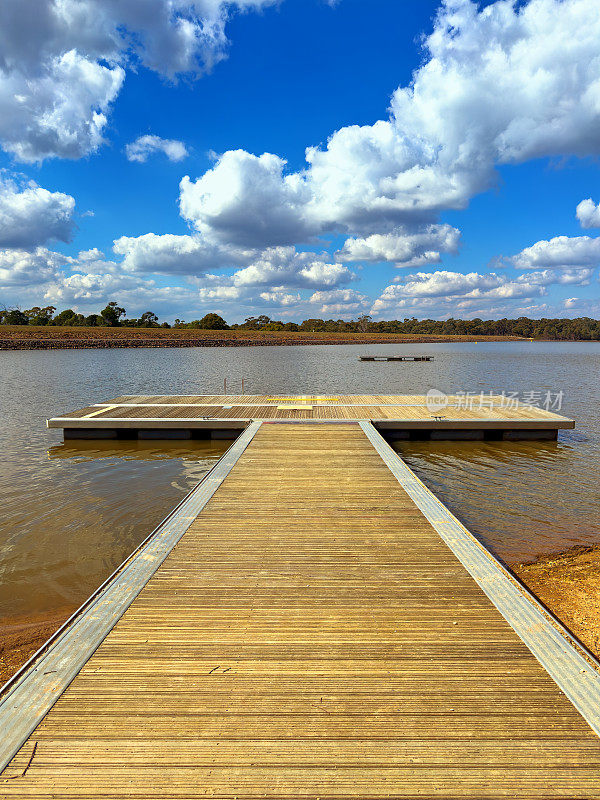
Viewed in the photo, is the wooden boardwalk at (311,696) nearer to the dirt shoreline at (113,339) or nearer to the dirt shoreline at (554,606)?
the dirt shoreline at (554,606)

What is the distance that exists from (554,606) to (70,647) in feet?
16.7

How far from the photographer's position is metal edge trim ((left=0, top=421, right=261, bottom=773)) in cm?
271

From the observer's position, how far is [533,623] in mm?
3621

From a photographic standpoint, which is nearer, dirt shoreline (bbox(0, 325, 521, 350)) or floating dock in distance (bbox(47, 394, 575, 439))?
floating dock in distance (bbox(47, 394, 575, 439))

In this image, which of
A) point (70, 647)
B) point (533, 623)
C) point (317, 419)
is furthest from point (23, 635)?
point (317, 419)

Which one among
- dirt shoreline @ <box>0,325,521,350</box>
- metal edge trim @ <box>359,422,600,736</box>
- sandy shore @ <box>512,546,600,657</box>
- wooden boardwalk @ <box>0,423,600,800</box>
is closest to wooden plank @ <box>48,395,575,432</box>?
sandy shore @ <box>512,546,600,657</box>

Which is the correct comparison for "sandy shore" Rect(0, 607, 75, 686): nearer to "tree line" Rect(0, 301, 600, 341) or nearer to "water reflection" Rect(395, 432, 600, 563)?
"water reflection" Rect(395, 432, 600, 563)

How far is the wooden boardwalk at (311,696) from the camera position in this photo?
7.69 ft

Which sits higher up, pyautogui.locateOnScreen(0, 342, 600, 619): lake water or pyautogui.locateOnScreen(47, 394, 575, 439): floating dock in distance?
pyautogui.locateOnScreen(47, 394, 575, 439): floating dock in distance

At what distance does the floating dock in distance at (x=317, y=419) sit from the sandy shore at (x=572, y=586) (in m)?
6.47

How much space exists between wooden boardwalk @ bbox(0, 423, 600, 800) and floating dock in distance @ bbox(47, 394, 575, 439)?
8.30m

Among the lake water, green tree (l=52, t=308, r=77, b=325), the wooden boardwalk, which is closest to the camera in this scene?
the wooden boardwalk

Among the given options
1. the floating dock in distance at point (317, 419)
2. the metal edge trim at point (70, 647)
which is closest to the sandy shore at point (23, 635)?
the metal edge trim at point (70, 647)

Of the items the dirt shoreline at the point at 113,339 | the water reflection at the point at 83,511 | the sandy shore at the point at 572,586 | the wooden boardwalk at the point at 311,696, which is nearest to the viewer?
the wooden boardwalk at the point at 311,696
